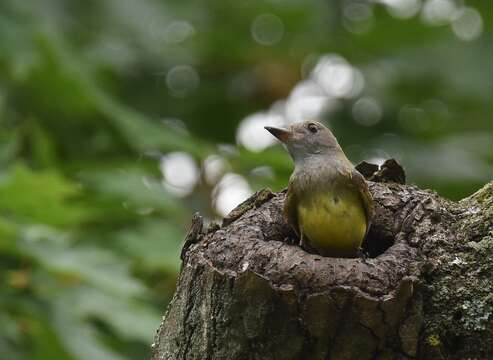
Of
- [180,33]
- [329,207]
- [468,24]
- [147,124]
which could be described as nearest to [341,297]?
[329,207]

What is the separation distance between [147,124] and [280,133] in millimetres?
1815

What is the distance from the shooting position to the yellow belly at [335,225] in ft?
12.4

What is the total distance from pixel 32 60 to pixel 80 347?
179cm

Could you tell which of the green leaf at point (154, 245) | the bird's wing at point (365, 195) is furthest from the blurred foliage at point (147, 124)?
the bird's wing at point (365, 195)

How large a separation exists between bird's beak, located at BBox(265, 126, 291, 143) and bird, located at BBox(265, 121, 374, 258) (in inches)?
2.3

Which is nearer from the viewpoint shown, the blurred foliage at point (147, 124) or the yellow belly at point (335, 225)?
the yellow belly at point (335, 225)

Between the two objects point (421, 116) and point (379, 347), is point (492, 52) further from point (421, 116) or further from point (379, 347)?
point (379, 347)

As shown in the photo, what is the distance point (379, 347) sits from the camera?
2.91m

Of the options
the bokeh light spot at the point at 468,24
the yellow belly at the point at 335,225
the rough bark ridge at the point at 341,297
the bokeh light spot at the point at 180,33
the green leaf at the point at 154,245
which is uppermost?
the bokeh light spot at the point at 468,24

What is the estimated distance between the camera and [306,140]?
4.45 metres

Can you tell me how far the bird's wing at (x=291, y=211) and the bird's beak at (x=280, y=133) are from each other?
18.1 inches

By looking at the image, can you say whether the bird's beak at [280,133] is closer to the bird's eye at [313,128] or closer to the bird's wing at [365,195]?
the bird's eye at [313,128]

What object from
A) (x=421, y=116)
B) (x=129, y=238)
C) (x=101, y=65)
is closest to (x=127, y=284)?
(x=129, y=238)

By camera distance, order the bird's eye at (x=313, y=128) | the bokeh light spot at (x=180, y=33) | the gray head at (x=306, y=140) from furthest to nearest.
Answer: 1. the bokeh light spot at (x=180, y=33)
2. the bird's eye at (x=313, y=128)
3. the gray head at (x=306, y=140)
